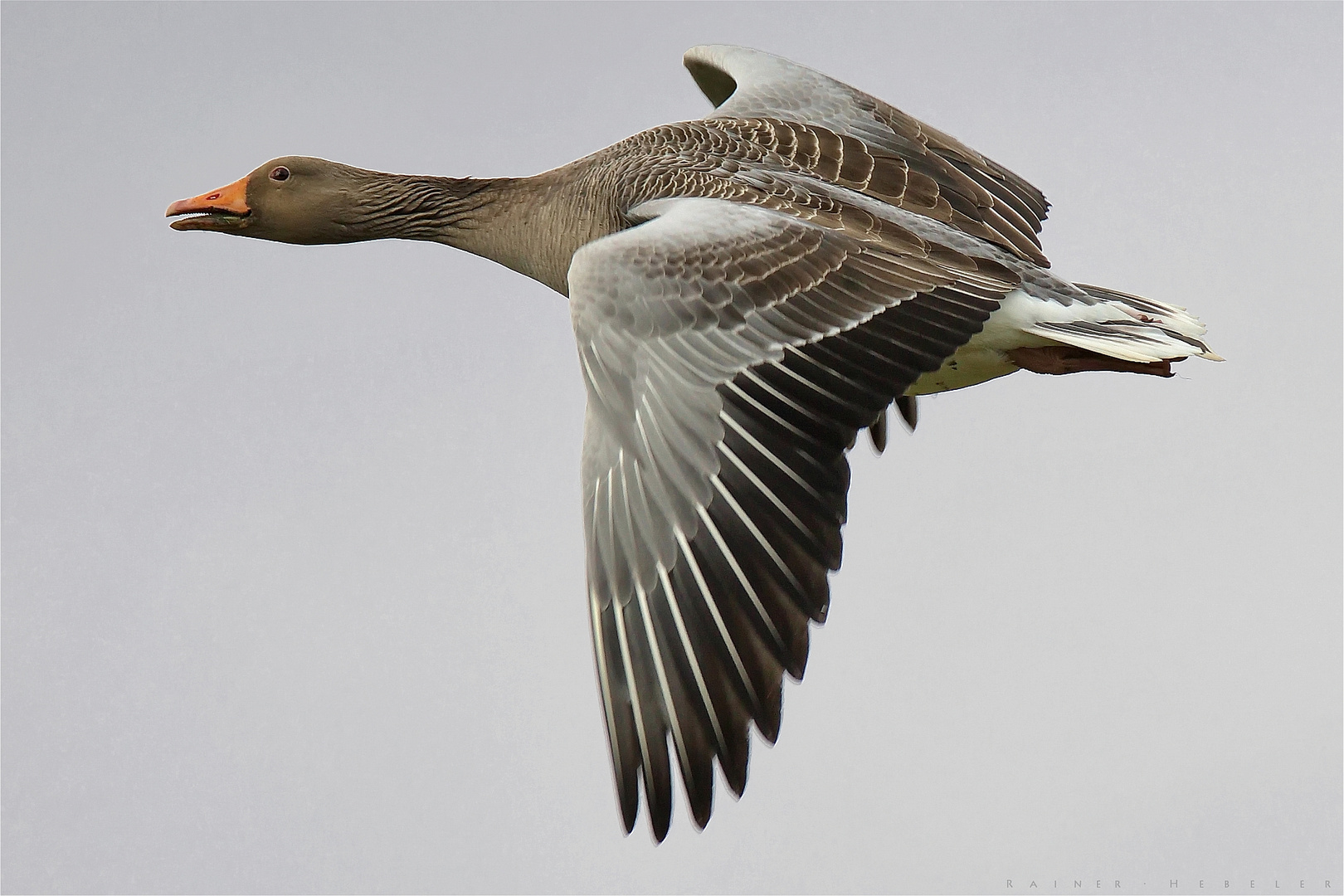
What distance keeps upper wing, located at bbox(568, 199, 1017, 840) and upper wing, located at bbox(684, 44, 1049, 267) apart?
1622 mm

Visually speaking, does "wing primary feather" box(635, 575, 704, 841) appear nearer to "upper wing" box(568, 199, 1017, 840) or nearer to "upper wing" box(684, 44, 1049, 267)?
"upper wing" box(568, 199, 1017, 840)


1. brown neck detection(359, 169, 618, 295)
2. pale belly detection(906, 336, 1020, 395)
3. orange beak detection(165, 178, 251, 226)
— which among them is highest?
orange beak detection(165, 178, 251, 226)

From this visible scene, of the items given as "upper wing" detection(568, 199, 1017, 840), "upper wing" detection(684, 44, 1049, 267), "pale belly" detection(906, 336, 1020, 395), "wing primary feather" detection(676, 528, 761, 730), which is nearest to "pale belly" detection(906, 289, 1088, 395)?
"pale belly" detection(906, 336, 1020, 395)

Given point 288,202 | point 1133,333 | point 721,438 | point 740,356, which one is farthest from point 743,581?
point 288,202

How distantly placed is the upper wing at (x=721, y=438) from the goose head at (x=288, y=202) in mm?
2808

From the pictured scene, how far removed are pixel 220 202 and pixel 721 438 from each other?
414 centimetres

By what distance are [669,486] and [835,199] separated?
1980 millimetres

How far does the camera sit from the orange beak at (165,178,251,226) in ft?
29.0

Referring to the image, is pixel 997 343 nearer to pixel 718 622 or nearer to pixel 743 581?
pixel 743 581

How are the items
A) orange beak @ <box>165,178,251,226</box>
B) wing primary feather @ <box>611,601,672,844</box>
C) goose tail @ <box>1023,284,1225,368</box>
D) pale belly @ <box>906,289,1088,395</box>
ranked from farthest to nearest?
1. orange beak @ <box>165,178,251,226</box>
2. pale belly @ <box>906,289,1088,395</box>
3. goose tail @ <box>1023,284,1225,368</box>
4. wing primary feather @ <box>611,601,672,844</box>

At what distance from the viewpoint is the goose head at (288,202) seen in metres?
8.89

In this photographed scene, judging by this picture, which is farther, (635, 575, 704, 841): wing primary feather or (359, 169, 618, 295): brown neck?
(359, 169, 618, 295): brown neck

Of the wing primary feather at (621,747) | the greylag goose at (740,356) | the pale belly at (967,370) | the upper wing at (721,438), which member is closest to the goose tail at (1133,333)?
the greylag goose at (740,356)

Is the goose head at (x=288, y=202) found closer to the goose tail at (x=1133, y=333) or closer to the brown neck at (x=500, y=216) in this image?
the brown neck at (x=500, y=216)
